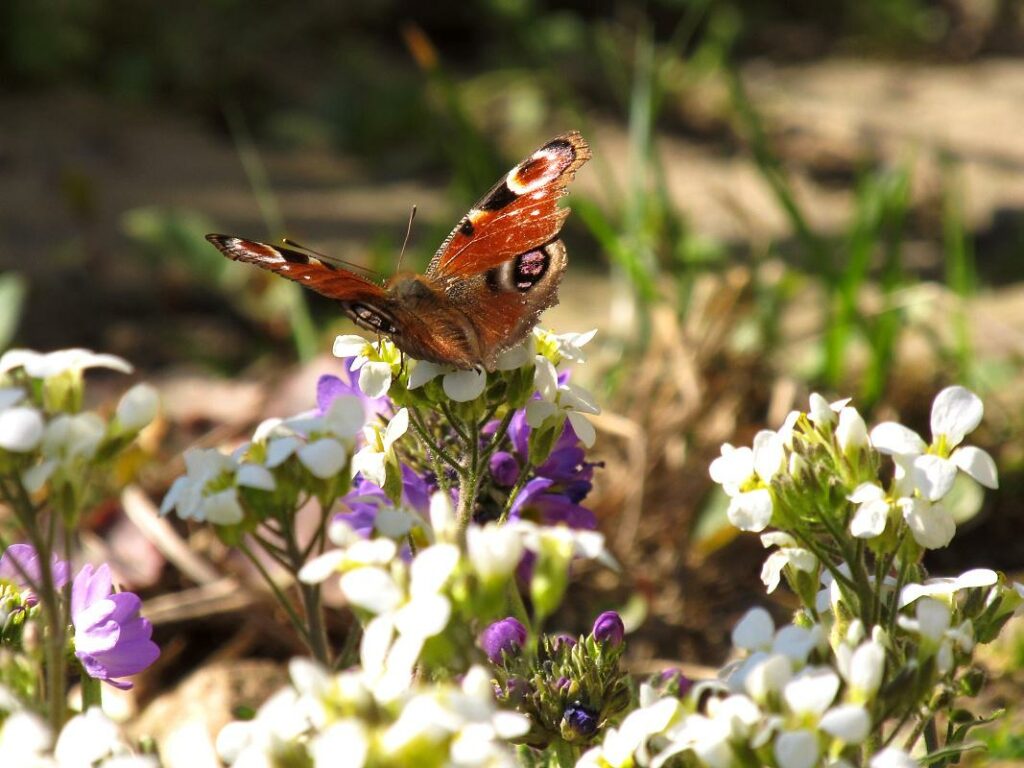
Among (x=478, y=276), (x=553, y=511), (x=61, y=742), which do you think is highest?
(x=61, y=742)

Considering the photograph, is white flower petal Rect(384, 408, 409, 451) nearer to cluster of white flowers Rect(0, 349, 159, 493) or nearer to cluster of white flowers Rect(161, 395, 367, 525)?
cluster of white flowers Rect(161, 395, 367, 525)

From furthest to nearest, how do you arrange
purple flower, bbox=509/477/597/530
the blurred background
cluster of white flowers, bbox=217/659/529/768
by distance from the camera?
the blurred background
purple flower, bbox=509/477/597/530
cluster of white flowers, bbox=217/659/529/768

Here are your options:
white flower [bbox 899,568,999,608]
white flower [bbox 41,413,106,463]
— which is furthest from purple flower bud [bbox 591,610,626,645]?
white flower [bbox 41,413,106,463]

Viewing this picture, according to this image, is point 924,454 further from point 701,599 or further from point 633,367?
point 633,367

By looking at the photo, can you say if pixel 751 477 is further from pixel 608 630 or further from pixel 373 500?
pixel 373 500

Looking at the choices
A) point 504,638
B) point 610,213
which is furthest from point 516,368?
point 610,213
